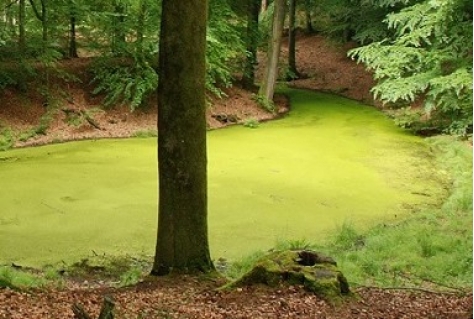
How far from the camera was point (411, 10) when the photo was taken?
572 inches

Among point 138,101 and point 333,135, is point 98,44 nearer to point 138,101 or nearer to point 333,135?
point 138,101

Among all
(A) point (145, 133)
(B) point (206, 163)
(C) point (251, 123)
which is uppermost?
(B) point (206, 163)

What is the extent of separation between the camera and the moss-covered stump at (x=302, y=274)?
156 inches

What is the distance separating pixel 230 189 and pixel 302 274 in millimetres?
4912

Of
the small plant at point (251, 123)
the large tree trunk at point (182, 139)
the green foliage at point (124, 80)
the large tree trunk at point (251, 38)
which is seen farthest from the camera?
the large tree trunk at point (251, 38)

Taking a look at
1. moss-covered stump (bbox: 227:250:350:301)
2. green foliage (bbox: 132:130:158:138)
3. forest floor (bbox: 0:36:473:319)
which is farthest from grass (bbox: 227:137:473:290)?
green foliage (bbox: 132:130:158:138)

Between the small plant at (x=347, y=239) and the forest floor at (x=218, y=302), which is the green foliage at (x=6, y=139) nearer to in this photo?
the forest floor at (x=218, y=302)

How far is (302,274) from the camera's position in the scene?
4043mm

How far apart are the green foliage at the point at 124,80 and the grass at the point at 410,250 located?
8084 millimetres

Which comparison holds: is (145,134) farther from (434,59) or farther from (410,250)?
(410,250)

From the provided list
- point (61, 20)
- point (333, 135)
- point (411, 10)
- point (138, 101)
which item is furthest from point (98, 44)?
point (411, 10)

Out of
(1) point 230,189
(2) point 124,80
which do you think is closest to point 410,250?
(1) point 230,189

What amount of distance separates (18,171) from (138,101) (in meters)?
4.77

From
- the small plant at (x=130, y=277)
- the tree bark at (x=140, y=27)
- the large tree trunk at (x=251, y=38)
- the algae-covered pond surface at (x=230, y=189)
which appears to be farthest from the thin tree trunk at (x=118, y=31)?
the small plant at (x=130, y=277)
